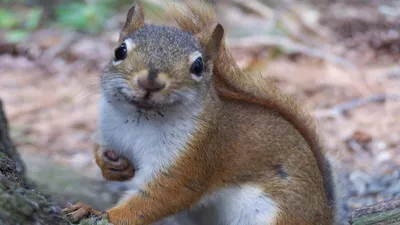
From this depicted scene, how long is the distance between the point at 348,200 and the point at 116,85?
1.88m

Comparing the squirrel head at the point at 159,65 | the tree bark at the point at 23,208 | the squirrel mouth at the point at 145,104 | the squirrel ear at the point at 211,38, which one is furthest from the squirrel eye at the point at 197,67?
the tree bark at the point at 23,208

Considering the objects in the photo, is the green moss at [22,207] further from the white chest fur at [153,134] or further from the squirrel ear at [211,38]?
the squirrel ear at [211,38]

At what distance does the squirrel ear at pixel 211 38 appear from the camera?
262 centimetres

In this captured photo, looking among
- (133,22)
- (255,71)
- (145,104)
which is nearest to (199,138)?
(145,104)

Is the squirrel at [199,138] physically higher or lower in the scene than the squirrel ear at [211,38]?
lower

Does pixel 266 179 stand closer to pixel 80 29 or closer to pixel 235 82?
pixel 235 82

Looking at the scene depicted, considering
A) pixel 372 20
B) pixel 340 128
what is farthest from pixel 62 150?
pixel 372 20

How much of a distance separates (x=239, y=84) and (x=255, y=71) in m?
0.39

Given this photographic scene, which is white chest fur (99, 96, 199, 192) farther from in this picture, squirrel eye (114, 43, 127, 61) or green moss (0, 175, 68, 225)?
green moss (0, 175, 68, 225)

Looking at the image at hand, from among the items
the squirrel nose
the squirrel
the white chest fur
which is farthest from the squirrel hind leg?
the squirrel nose

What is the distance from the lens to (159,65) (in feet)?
7.47

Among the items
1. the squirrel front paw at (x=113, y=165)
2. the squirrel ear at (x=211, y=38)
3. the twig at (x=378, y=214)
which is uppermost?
the squirrel ear at (x=211, y=38)

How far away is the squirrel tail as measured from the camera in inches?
110

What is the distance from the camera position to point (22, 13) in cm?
791
